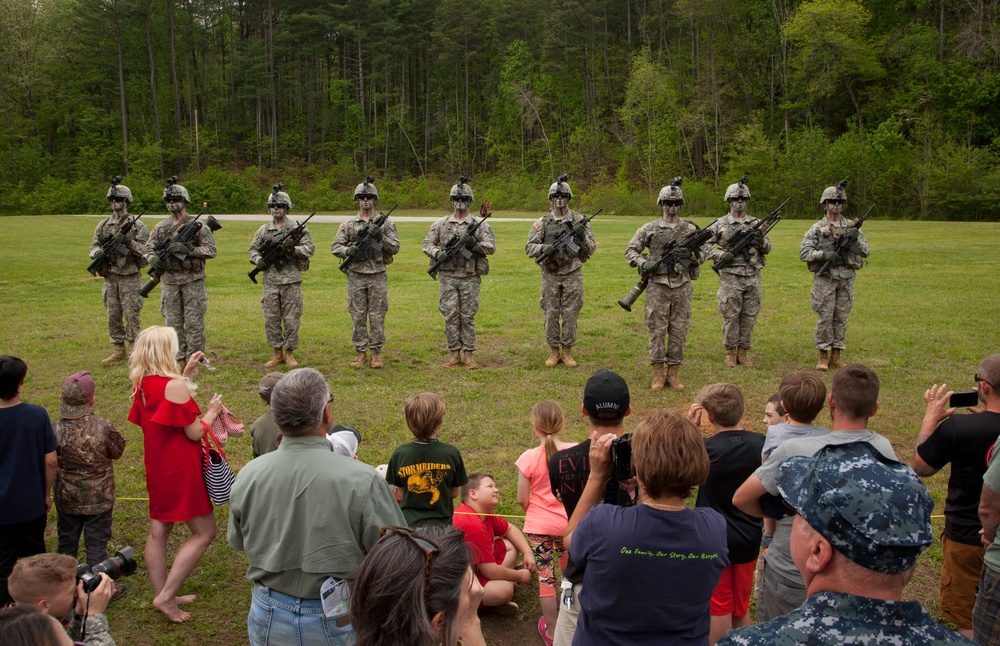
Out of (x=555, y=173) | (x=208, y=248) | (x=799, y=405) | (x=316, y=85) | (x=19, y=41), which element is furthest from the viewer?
(x=316, y=85)

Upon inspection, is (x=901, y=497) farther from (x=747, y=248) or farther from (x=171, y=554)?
(x=747, y=248)

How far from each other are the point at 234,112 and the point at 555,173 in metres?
27.1

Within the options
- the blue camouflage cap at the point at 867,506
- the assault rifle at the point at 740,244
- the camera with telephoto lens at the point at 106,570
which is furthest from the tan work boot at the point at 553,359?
the blue camouflage cap at the point at 867,506

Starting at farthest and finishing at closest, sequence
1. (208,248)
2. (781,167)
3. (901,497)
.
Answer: (781,167), (208,248), (901,497)

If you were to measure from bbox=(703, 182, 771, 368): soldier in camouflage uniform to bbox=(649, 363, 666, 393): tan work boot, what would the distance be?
1465 millimetres

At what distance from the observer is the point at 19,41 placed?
174 ft

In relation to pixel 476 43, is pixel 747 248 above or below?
below

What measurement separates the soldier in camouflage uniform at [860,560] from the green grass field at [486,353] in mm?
3269

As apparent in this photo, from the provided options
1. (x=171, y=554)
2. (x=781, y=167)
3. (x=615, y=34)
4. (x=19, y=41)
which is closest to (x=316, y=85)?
(x=19, y=41)

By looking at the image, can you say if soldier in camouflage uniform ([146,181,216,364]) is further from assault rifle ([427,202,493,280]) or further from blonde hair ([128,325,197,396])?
blonde hair ([128,325,197,396])

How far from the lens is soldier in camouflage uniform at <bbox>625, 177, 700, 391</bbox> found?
10578 mm

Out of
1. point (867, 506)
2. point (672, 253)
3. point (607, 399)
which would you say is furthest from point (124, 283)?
point (867, 506)

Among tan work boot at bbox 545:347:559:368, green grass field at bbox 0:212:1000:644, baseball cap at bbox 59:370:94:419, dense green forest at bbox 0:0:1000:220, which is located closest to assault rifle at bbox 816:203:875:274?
green grass field at bbox 0:212:1000:644

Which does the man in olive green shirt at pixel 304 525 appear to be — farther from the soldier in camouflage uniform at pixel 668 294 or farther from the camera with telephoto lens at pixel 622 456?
the soldier in camouflage uniform at pixel 668 294
